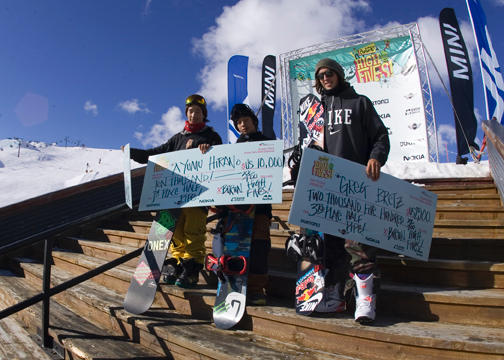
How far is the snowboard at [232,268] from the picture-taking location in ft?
6.96

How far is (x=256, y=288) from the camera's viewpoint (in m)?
2.26

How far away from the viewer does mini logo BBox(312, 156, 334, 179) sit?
77.3 inches

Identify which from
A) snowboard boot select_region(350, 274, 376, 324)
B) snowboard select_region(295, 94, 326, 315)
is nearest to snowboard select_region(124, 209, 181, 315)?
snowboard select_region(295, 94, 326, 315)

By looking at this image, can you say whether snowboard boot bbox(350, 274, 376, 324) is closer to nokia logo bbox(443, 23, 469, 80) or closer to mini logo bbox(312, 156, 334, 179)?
mini logo bbox(312, 156, 334, 179)

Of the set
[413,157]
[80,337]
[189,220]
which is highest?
[413,157]

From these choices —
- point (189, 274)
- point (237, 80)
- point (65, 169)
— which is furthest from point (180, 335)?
point (65, 169)

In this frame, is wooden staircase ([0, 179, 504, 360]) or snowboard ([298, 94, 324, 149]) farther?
snowboard ([298, 94, 324, 149])

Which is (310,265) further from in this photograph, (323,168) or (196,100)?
(196,100)

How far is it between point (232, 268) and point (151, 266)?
761mm

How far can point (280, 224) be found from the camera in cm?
384

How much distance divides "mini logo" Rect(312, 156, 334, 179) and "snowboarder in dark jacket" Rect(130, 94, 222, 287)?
105 centimetres

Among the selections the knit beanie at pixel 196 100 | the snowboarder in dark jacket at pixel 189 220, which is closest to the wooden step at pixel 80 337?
the snowboarder in dark jacket at pixel 189 220

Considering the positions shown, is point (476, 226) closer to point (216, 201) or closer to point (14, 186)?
point (216, 201)

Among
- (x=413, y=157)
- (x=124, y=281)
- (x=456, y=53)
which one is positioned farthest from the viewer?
(x=413, y=157)
